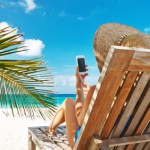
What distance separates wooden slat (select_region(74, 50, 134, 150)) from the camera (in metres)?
1.44

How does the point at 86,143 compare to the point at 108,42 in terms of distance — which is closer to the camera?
the point at 86,143

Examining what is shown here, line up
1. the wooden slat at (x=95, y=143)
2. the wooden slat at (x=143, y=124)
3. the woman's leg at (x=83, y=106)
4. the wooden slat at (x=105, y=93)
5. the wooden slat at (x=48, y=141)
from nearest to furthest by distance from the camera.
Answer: the wooden slat at (x=105, y=93)
the wooden slat at (x=95, y=143)
the wooden slat at (x=143, y=124)
the woman's leg at (x=83, y=106)
the wooden slat at (x=48, y=141)

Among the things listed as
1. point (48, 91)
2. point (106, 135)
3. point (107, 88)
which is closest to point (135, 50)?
point (107, 88)

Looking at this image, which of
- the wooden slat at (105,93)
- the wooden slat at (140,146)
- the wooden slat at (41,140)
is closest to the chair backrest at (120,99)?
the wooden slat at (105,93)

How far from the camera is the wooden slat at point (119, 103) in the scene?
161cm

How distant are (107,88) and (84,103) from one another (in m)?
0.48

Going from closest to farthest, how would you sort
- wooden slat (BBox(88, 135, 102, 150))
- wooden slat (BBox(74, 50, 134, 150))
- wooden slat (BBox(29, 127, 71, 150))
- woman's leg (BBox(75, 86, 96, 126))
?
wooden slat (BBox(74, 50, 134, 150)) → wooden slat (BBox(88, 135, 102, 150)) → woman's leg (BBox(75, 86, 96, 126)) → wooden slat (BBox(29, 127, 71, 150))

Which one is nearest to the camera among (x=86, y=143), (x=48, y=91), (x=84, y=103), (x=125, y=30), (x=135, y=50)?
(x=135, y=50)

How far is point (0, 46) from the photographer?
2125 mm

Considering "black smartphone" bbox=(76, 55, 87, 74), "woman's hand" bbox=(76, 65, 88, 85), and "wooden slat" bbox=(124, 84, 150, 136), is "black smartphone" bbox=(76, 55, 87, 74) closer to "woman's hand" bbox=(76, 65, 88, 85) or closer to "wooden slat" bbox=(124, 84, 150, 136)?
"woman's hand" bbox=(76, 65, 88, 85)

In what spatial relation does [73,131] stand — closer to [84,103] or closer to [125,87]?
[84,103]

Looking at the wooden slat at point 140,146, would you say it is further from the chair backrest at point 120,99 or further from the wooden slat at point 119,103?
the wooden slat at point 119,103

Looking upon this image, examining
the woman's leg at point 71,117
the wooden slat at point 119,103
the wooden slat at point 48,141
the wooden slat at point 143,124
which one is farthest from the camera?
the wooden slat at point 48,141

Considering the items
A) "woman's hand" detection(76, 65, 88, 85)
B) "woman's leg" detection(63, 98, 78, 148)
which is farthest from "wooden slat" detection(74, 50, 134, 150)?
"woman's leg" detection(63, 98, 78, 148)
